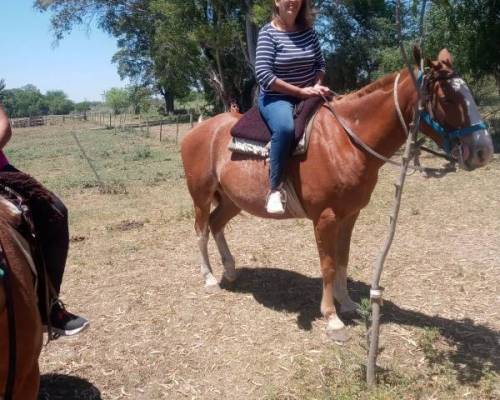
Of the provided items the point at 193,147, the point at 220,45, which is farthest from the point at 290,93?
the point at 220,45

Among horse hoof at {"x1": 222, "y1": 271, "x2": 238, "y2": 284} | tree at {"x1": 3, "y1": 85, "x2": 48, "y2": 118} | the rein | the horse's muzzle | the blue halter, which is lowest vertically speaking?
horse hoof at {"x1": 222, "y1": 271, "x2": 238, "y2": 284}

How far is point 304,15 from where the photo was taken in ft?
12.3

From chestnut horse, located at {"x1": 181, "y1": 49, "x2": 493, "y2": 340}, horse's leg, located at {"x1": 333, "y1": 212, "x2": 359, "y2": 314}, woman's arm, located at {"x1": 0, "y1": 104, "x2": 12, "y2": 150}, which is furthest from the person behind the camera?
horse's leg, located at {"x1": 333, "y1": 212, "x2": 359, "y2": 314}

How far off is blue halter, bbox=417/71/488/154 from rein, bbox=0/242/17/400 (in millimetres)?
2660

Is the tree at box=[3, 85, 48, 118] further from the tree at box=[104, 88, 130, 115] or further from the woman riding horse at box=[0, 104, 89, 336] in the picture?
the woman riding horse at box=[0, 104, 89, 336]

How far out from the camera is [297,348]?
3773 mm

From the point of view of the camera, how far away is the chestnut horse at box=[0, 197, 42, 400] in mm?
1900

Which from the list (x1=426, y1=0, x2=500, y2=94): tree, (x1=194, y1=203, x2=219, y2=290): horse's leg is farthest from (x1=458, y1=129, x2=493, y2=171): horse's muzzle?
(x1=426, y1=0, x2=500, y2=94): tree

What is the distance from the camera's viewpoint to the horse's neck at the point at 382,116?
3291 mm

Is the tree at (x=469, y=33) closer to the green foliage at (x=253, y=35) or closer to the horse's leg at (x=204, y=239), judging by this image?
the green foliage at (x=253, y=35)

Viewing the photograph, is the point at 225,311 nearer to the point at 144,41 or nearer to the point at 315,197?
the point at 315,197

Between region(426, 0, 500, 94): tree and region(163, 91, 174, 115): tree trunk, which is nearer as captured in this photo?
region(426, 0, 500, 94): tree

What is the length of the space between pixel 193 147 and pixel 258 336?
2230mm

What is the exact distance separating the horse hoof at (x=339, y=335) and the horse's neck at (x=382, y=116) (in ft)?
4.88
